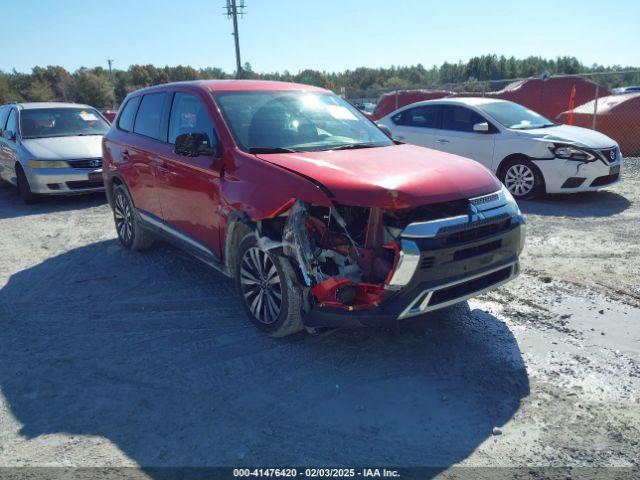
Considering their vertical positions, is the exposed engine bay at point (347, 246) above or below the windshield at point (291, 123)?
below

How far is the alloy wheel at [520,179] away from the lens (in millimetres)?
8359

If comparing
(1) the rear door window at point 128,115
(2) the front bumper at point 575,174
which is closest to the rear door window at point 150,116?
(1) the rear door window at point 128,115

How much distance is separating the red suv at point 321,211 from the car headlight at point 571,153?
4273mm

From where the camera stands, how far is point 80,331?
4.33 metres

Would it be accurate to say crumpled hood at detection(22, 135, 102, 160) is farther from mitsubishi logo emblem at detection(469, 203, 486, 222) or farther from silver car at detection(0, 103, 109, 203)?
mitsubishi logo emblem at detection(469, 203, 486, 222)

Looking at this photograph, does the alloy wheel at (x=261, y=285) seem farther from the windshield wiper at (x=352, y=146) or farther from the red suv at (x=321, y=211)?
the windshield wiper at (x=352, y=146)

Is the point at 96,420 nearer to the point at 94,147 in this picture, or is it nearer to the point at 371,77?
the point at 94,147

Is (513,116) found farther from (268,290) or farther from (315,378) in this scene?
(315,378)

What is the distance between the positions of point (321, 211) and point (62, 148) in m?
7.35

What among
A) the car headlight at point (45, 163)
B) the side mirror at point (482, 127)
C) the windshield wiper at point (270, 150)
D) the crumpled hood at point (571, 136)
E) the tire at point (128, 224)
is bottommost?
the tire at point (128, 224)

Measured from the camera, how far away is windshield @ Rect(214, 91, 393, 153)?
4375 mm

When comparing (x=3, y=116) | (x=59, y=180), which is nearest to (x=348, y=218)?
(x=59, y=180)

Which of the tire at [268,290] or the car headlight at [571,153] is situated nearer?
the tire at [268,290]

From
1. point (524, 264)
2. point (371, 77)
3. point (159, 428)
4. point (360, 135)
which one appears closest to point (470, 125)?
point (524, 264)
